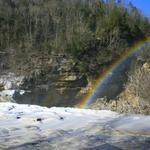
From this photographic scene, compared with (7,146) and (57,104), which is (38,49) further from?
(7,146)

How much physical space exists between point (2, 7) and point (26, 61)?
15.3 feet

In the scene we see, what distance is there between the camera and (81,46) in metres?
24.5

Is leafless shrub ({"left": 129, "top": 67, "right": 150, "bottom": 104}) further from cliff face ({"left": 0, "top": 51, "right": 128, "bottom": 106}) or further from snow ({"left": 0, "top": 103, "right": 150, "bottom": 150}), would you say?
cliff face ({"left": 0, "top": 51, "right": 128, "bottom": 106})

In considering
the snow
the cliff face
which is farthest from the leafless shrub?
the cliff face

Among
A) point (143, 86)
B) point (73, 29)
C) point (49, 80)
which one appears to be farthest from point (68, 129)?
point (73, 29)

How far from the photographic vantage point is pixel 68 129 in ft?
33.0

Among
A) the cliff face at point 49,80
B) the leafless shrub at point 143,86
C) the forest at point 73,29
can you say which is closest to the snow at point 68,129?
the leafless shrub at point 143,86

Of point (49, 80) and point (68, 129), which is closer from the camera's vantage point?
point (68, 129)

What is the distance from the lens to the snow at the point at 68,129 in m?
8.34

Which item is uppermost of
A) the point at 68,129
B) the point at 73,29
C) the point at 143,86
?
the point at 73,29

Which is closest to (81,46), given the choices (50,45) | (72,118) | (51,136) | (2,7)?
(50,45)

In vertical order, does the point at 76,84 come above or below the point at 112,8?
below

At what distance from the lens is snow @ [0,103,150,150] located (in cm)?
834

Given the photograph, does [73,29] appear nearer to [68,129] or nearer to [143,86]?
[143,86]
